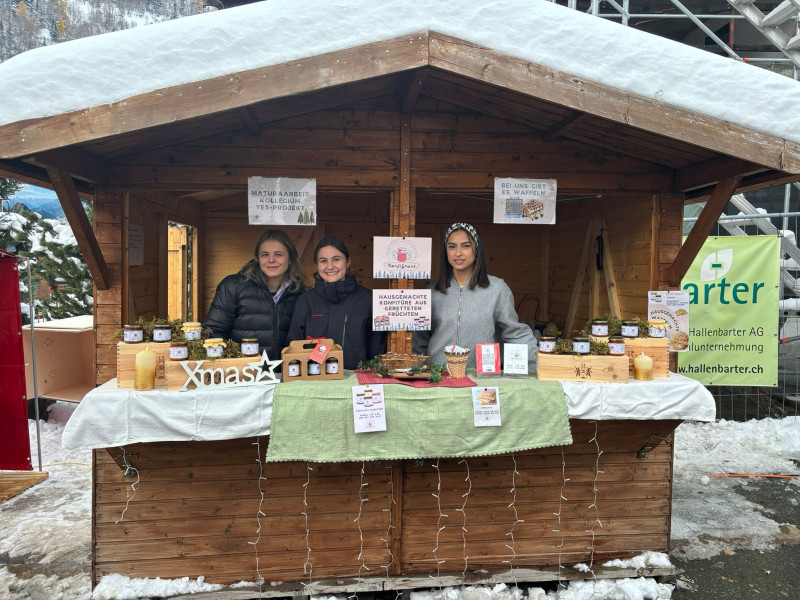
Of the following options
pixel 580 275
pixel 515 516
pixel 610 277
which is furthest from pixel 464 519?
pixel 580 275

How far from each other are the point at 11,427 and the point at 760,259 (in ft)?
28.0

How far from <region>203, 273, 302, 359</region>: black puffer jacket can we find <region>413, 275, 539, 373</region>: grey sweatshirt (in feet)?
3.57

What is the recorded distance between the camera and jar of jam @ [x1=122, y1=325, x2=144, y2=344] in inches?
116

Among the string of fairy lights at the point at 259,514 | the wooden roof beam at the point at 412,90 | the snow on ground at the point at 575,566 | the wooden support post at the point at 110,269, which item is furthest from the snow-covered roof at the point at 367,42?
the snow on ground at the point at 575,566

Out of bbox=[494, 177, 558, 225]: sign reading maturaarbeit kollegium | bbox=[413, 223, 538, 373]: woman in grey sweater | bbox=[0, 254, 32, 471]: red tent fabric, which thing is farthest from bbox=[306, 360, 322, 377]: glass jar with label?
bbox=[0, 254, 32, 471]: red tent fabric

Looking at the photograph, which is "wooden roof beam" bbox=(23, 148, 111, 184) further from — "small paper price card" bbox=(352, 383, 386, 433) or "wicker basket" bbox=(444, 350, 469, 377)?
"wicker basket" bbox=(444, 350, 469, 377)

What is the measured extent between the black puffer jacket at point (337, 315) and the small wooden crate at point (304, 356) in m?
0.33

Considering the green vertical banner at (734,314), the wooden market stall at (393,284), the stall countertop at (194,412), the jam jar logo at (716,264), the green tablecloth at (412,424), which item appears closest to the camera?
the stall countertop at (194,412)

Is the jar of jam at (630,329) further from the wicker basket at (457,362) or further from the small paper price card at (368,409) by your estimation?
the small paper price card at (368,409)

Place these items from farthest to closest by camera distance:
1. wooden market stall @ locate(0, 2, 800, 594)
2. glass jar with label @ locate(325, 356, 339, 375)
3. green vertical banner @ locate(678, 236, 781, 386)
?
green vertical banner @ locate(678, 236, 781, 386) < wooden market stall @ locate(0, 2, 800, 594) < glass jar with label @ locate(325, 356, 339, 375)

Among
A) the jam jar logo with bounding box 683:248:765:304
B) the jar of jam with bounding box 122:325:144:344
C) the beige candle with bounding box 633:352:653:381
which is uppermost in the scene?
the jam jar logo with bounding box 683:248:765:304

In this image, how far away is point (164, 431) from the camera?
2865 mm

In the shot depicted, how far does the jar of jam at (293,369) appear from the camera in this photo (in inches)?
120

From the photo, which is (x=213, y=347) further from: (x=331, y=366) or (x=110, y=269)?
(x=110, y=269)
